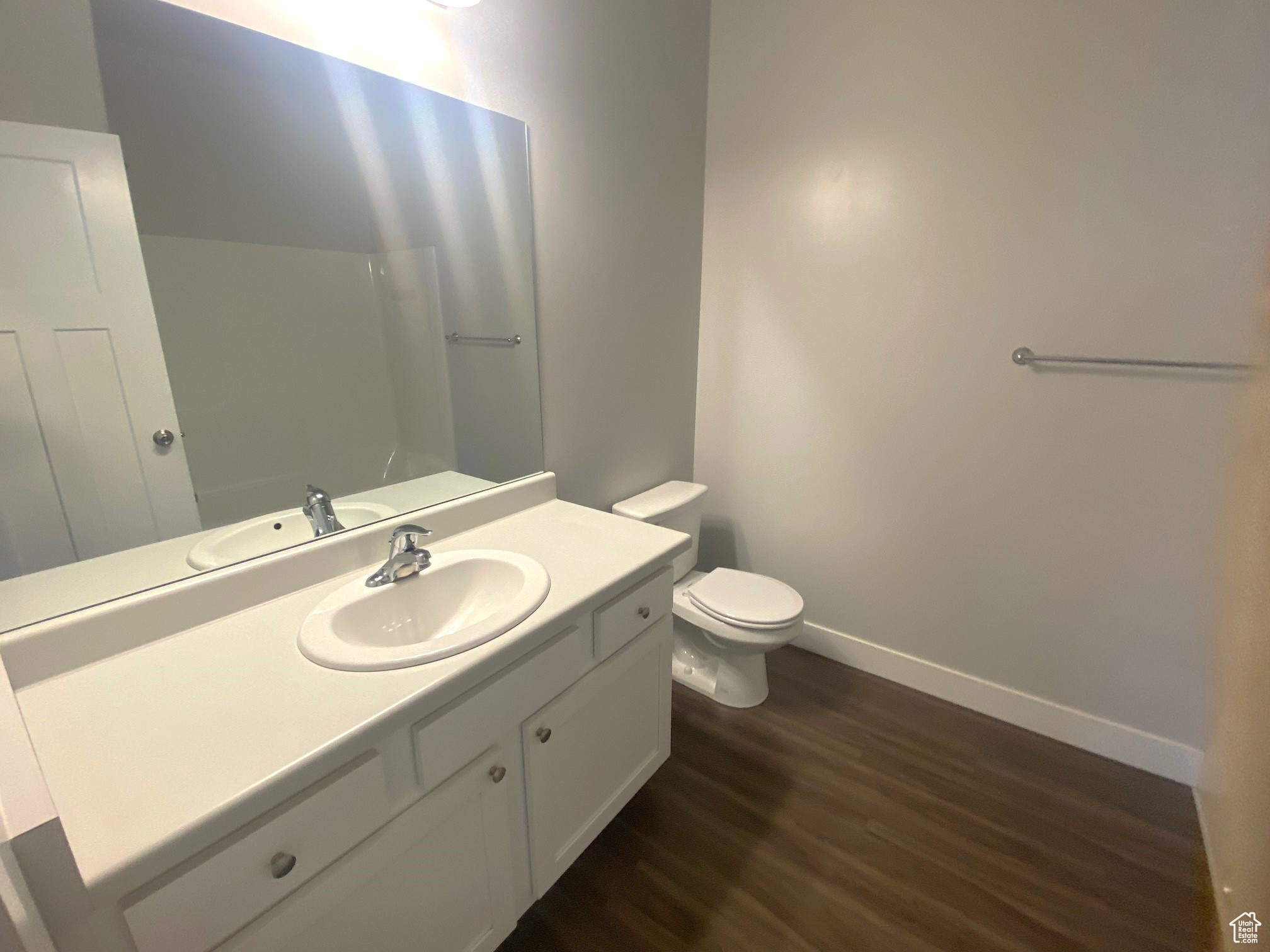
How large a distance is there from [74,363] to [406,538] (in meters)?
0.58

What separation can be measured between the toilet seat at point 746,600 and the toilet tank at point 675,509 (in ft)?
0.34

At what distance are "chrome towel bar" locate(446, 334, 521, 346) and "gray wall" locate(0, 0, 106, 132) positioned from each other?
713 mm

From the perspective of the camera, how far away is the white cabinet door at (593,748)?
3.60 feet

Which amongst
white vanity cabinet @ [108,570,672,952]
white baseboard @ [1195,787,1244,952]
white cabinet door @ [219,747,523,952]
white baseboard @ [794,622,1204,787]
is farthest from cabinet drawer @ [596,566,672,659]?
white baseboard @ [1195,787,1244,952]

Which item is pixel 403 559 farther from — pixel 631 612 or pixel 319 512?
pixel 631 612

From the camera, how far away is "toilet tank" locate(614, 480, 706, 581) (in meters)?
1.89

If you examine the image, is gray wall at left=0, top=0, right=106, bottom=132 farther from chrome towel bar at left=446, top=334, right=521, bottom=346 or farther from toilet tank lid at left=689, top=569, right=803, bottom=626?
toilet tank lid at left=689, top=569, right=803, bottom=626

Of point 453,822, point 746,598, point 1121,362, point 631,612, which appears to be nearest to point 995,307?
point 1121,362

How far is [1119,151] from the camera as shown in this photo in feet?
4.73

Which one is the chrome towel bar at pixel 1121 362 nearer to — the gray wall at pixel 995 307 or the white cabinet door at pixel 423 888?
the gray wall at pixel 995 307

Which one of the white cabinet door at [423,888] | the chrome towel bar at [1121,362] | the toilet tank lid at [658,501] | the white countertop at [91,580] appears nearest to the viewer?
the white cabinet door at [423,888]

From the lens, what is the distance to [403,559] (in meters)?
1.14

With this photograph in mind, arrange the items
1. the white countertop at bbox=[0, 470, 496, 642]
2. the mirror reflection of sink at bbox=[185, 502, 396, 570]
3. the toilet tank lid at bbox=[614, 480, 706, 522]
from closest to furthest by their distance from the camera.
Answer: the white countertop at bbox=[0, 470, 496, 642] < the mirror reflection of sink at bbox=[185, 502, 396, 570] < the toilet tank lid at bbox=[614, 480, 706, 522]

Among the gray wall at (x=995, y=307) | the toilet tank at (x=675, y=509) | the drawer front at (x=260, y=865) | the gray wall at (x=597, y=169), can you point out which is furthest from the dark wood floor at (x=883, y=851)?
the gray wall at (x=597, y=169)
